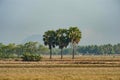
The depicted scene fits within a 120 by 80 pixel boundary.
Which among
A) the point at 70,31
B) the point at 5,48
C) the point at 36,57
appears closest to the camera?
the point at 36,57

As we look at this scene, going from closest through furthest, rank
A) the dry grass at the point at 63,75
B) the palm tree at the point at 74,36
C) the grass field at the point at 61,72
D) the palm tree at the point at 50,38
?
1. the dry grass at the point at 63,75
2. the grass field at the point at 61,72
3. the palm tree at the point at 74,36
4. the palm tree at the point at 50,38

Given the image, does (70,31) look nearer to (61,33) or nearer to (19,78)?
(61,33)

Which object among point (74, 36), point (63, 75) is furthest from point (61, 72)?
point (74, 36)

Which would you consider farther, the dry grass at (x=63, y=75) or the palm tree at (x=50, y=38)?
the palm tree at (x=50, y=38)

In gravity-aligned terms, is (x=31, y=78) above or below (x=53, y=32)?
below

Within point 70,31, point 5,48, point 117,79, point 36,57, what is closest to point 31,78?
point 117,79

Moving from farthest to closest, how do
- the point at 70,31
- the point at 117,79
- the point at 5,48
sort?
the point at 5,48
the point at 70,31
the point at 117,79

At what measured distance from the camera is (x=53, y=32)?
143 metres

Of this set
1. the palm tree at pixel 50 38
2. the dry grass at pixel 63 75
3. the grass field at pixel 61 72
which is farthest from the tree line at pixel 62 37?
the dry grass at pixel 63 75

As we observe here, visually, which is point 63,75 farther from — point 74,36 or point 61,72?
point 74,36

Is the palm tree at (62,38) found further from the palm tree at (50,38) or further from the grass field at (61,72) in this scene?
the grass field at (61,72)

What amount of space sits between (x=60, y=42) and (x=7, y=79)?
336 feet

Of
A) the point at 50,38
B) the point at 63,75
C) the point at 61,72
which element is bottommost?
the point at 63,75

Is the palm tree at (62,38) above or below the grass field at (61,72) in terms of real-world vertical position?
above
